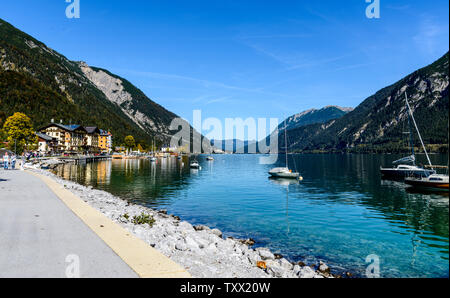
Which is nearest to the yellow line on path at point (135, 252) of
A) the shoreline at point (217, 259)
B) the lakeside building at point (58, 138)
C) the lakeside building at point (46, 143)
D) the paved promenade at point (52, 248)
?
the paved promenade at point (52, 248)

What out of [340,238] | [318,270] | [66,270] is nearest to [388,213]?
[340,238]

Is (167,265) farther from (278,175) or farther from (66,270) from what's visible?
(278,175)

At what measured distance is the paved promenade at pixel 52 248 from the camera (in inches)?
346

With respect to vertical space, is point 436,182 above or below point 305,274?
above

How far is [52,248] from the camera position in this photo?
11125 millimetres

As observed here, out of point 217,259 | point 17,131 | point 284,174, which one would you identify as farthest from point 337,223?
point 17,131

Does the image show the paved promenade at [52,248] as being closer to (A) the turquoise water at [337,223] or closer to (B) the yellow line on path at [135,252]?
(B) the yellow line on path at [135,252]

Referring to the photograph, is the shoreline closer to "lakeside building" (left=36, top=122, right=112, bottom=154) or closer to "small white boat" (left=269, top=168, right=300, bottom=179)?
"small white boat" (left=269, top=168, right=300, bottom=179)

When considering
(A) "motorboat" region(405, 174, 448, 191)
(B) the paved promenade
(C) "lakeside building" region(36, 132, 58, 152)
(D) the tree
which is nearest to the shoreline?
(B) the paved promenade

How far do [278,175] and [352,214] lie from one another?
4241 cm

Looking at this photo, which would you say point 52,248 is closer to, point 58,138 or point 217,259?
point 217,259

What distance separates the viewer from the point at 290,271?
14094 millimetres

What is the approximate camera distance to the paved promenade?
8797mm
